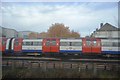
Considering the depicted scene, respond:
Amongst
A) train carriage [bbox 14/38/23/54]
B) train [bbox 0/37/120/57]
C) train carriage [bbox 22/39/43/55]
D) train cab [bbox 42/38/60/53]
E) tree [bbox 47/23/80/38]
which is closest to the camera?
train [bbox 0/37/120/57]

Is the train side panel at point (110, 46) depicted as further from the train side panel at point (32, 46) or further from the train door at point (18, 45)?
the train door at point (18, 45)

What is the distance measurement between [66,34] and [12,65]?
110 ft

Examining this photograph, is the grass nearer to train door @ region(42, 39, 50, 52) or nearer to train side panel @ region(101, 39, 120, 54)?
train side panel @ region(101, 39, 120, 54)

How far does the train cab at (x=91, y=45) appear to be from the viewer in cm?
1886

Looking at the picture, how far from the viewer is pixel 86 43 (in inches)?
747

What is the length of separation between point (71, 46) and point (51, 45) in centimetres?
216

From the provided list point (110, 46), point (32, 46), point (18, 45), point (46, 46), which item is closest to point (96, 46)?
point (110, 46)

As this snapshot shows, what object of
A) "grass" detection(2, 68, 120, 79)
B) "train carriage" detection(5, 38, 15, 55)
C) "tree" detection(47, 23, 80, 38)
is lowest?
"grass" detection(2, 68, 120, 79)

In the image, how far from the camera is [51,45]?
1938 centimetres

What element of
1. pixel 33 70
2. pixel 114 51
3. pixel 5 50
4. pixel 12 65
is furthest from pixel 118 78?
pixel 5 50

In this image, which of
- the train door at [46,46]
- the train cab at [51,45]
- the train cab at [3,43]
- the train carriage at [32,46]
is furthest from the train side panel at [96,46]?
the train cab at [3,43]

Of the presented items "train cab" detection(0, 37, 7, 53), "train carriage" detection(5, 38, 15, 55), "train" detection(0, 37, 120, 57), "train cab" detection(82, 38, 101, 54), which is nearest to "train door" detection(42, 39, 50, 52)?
"train" detection(0, 37, 120, 57)

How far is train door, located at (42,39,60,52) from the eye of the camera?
19.2 meters

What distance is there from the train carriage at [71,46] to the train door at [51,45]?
0.54 metres
